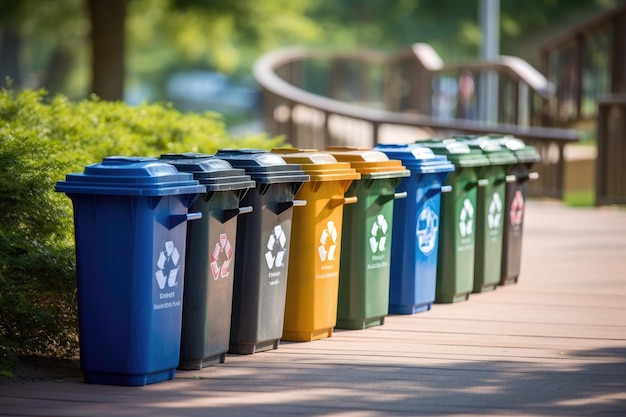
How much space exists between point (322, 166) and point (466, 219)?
229cm

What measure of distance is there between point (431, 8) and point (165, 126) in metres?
25.5

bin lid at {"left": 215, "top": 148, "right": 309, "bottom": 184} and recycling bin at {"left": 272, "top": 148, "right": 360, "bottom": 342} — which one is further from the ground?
bin lid at {"left": 215, "top": 148, "right": 309, "bottom": 184}

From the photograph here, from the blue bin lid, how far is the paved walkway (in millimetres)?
1079

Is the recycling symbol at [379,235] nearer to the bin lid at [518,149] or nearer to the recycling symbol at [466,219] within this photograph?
the recycling symbol at [466,219]

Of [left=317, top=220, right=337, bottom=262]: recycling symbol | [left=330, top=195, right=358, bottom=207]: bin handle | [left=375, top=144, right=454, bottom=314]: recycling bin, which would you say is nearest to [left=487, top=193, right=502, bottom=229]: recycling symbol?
[left=375, top=144, right=454, bottom=314]: recycling bin

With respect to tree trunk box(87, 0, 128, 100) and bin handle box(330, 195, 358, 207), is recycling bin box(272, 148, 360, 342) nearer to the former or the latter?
bin handle box(330, 195, 358, 207)

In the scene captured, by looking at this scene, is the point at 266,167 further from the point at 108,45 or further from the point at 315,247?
the point at 108,45

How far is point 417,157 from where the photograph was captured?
29.1ft

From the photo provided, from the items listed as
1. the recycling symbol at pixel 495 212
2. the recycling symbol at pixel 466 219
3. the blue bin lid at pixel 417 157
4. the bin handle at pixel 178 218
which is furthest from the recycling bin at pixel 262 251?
the recycling symbol at pixel 495 212

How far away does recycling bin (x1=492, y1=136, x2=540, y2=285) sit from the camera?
10438 mm

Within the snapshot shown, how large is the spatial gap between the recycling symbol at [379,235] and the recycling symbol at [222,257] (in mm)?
1507

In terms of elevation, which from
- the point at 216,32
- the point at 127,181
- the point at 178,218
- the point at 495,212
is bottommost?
the point at 495,212

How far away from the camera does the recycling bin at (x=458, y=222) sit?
9508mm

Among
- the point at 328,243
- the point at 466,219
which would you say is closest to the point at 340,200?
the point at 328,243
